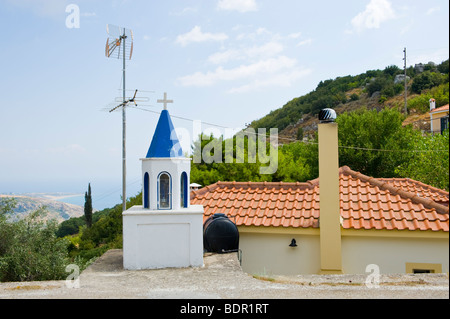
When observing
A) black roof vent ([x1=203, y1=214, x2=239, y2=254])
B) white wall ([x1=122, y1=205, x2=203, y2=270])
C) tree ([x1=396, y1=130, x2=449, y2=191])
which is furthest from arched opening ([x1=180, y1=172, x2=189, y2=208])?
tree ([x1=396, y1=130, x2=449, y2=191])

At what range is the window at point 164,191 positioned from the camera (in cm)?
752

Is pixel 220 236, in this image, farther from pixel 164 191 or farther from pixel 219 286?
pixel 219 286

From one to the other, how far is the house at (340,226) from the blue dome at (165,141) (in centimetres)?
276

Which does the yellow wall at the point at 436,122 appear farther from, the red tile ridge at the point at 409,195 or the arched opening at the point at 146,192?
the arched opening at the point at 146,192

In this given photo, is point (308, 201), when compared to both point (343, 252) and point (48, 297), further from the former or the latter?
point (48, 297)

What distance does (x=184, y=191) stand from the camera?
7773mm

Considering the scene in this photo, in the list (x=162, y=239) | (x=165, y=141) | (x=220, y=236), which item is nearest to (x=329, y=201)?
(x=220, y=236)

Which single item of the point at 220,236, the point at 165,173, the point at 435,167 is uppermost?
the point at 435,167

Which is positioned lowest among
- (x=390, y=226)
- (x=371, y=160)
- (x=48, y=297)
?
(x=48, y=297)

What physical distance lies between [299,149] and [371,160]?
327 inches

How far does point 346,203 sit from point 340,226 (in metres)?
1.14

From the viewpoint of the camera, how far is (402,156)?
19703 millimetres
